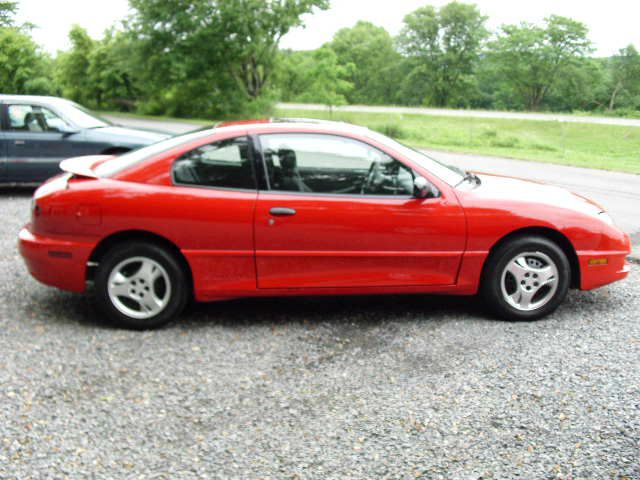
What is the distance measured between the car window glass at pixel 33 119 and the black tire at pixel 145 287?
6.19 metres

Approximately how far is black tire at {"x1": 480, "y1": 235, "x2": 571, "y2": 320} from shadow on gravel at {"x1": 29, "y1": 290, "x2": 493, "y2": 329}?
20cm

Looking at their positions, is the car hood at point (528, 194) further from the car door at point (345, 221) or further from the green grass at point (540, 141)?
the green grass at point (540, 141)

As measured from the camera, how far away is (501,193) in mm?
4945

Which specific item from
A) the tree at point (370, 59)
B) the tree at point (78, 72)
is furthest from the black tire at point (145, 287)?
the tree at point (370, 59)

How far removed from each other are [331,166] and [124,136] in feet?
20.7

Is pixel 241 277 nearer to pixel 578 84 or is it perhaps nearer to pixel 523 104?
pixel 578 84

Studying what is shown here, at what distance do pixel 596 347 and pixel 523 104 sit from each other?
59566mm

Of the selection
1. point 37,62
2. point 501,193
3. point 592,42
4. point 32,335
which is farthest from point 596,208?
point 592,42

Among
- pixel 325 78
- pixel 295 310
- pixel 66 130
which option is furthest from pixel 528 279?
pixel 325 78

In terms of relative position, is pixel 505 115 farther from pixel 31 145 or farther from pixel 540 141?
pixel 31 145

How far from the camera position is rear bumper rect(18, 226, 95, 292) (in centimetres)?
458

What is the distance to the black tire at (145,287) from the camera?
4566 mm

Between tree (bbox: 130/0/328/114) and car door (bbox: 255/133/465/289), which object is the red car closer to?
car door (bbox: 255/133/465/289)

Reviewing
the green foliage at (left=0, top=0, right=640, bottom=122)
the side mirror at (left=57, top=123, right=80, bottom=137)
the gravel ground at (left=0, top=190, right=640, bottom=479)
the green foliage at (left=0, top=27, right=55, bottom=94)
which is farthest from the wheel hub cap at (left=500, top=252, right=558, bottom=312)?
the green foliage at (left=0, top=27, right=55, bottom=94)
